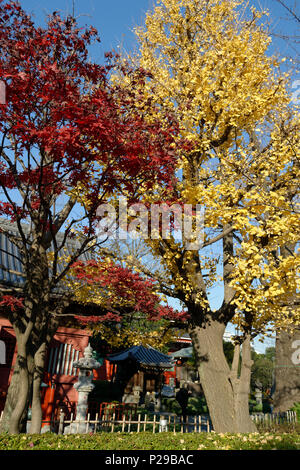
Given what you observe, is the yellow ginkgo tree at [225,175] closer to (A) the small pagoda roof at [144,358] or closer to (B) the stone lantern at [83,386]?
(B) the stone lantern at [83,386]

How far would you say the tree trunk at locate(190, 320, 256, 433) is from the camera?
7.34 metres

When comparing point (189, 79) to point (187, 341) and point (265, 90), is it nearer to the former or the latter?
point (265, 90)

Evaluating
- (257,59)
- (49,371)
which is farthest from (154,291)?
(257,59)

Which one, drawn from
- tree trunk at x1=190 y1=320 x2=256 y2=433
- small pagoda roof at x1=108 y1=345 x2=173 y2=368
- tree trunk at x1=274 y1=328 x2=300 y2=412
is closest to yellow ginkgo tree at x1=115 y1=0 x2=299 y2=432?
tree trunk at x1=190 y1=320 x2=256 y2=433

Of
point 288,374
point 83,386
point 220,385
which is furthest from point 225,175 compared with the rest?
point 288,374

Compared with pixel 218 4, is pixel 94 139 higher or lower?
lower

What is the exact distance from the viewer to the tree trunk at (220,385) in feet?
24.1

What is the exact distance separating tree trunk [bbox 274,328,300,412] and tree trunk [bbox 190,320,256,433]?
7.20 metres

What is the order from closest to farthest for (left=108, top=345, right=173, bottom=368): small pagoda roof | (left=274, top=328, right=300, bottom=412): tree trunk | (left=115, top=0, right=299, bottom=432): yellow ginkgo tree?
(left=115, top=0, right=299, bottom=432): yellow ginkgo tree
(left=274, top=328, right=300, bottom=412): tree trunk
(left=108, top=345, right=173, bottom=368): small pagoda roof

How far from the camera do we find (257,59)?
884 centimetres

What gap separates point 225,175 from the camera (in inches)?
321

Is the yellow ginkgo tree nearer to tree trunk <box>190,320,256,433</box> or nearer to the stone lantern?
tree trunk <box>190,320,256,433</box>

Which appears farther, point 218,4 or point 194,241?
point 218,4

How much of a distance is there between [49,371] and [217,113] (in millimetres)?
10089
